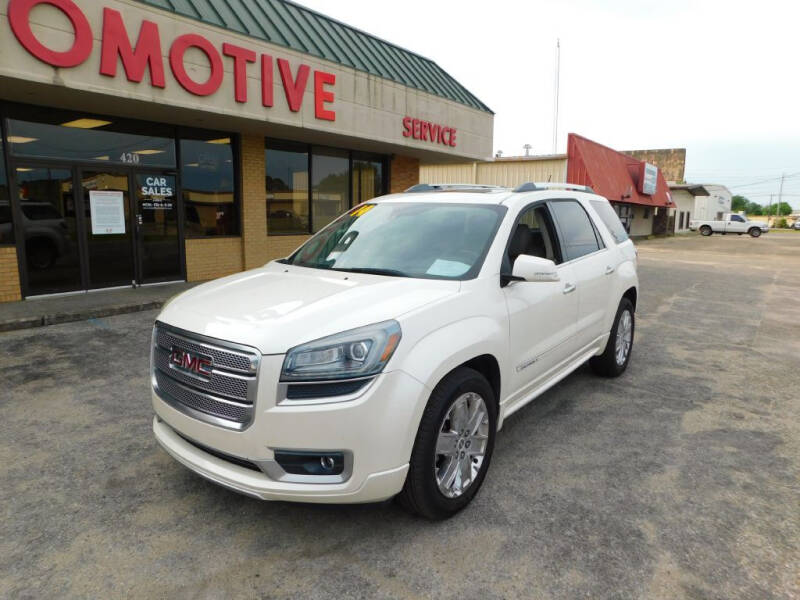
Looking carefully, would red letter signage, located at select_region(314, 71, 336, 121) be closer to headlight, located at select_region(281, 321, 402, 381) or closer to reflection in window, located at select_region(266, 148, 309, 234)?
reflection in window, located at select_region(266, 148, 309, 234)

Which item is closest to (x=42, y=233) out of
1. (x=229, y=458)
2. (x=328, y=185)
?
(x=328, y=185)

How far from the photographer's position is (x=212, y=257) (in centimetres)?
1155

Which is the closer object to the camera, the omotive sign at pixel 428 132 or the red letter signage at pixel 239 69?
the red letter signage at pixel 239 69

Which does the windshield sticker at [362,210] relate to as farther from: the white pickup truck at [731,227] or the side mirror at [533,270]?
the white pickup truck at [731,227]

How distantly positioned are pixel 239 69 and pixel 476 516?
8930 millimetres

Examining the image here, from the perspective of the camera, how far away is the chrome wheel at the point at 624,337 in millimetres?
5430

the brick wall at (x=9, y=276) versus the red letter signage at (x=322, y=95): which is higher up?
the red letter signage at (x=322, y=95)

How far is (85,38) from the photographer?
7.59 m

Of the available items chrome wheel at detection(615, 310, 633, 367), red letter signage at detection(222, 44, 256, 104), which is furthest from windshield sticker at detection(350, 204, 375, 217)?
red letter signage at detection(222, 44, 256, 104)

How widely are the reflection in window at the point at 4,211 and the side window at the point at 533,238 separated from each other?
8.52 meters

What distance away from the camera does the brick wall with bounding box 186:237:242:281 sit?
11.2m

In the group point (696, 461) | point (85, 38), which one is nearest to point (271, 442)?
point (696, 461)

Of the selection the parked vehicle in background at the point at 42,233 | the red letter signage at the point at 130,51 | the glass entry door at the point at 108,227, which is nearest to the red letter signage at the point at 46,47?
the red letter signage at the point at 130,51

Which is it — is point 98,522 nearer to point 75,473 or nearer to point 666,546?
point 75,473
